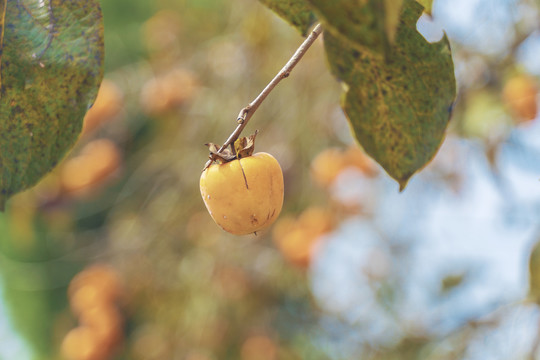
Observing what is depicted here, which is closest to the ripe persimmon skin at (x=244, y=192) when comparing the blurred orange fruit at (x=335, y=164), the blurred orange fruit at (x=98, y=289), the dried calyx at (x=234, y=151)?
the dried calyx at (x=234, y=151)

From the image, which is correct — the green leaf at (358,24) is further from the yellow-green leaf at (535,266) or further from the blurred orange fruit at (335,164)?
the blurred orange fruit at (335,164)

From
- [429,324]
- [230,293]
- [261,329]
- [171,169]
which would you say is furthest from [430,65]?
[261,329]

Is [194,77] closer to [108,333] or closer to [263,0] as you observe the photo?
[108,333]

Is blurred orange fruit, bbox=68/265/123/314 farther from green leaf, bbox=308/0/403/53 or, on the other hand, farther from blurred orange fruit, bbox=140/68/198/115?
green leaf, bbox=308/0/403/53

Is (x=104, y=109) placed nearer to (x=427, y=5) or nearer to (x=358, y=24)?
(x=427, y=5)

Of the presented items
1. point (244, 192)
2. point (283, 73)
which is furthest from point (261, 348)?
point (283, 73)

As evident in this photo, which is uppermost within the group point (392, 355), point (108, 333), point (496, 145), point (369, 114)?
point (369, 114)
